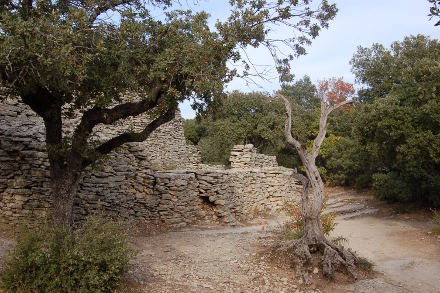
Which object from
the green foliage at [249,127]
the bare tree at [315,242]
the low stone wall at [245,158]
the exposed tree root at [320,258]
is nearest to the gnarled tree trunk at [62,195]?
the exposed tree root at [320,258]

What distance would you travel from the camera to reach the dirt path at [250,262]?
7.07 meters

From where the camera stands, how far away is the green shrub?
5465 mm

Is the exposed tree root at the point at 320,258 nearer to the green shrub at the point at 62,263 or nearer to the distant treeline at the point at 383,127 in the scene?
the distant treeline at the point at 383,127

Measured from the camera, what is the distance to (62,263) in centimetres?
552

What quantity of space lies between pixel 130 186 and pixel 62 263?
19.3ft

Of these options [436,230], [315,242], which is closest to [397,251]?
[436,230]

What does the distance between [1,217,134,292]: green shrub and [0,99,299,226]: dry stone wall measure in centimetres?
212

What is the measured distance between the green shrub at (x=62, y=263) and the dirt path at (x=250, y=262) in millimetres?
961

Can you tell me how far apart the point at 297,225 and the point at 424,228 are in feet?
20.4

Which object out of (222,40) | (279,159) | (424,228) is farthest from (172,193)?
(279,159)

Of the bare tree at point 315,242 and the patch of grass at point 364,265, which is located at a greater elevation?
the bare tree at point 315,242

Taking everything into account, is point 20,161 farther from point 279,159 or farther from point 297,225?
point 279,159

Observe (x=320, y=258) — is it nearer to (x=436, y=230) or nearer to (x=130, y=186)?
(x=130, y=186)

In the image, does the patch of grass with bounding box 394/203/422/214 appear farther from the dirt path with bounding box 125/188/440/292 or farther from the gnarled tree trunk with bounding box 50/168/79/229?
the gnarled tree trunk with bounding box 50/168/79/229
